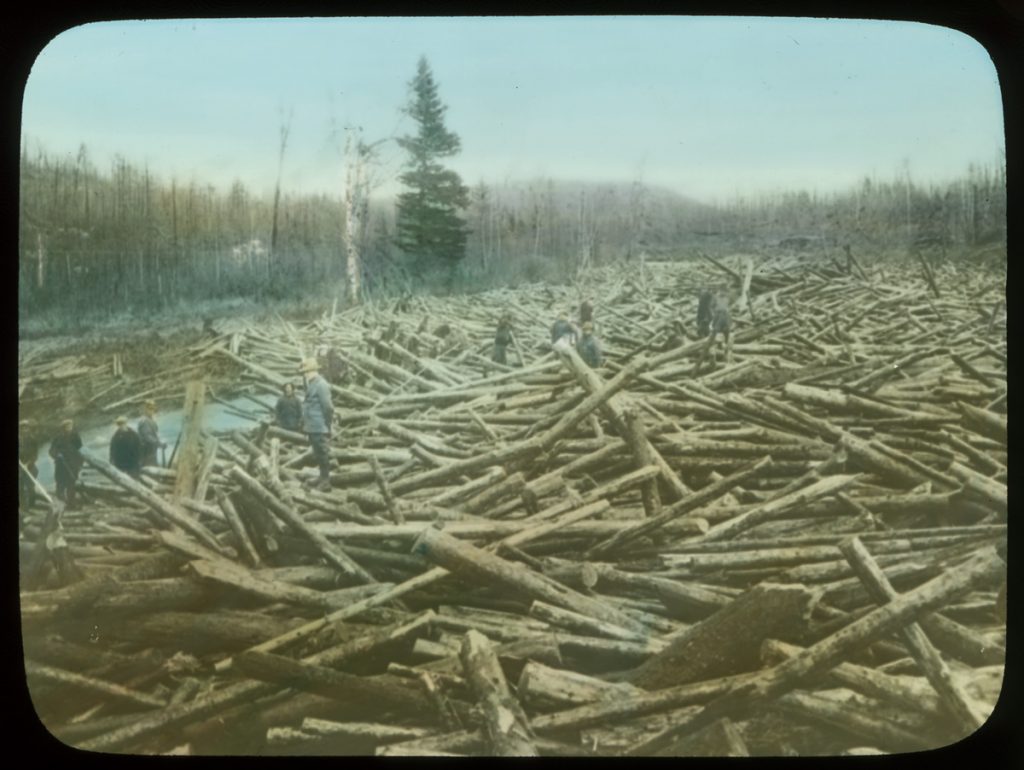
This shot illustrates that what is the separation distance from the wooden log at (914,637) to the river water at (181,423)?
1.27m

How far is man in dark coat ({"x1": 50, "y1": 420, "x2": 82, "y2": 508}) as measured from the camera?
1735mm

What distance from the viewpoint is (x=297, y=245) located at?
1.71 meters

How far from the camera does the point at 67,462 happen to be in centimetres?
174

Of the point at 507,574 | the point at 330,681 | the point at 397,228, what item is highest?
the point at 397,228

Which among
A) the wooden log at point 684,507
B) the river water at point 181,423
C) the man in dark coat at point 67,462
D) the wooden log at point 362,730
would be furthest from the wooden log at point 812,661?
the man in dark coat at point 67,462

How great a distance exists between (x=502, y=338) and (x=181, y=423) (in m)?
0.70

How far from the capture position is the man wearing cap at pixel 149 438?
1725 millimetres

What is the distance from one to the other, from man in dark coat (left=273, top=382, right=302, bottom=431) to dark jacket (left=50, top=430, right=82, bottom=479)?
0.43 meters

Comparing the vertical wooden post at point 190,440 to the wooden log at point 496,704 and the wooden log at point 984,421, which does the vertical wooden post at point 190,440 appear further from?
the wooden log at point 984,421

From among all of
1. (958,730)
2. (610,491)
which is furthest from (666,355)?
(958,730)

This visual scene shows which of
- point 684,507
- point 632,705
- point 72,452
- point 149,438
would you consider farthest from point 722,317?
point 72,452

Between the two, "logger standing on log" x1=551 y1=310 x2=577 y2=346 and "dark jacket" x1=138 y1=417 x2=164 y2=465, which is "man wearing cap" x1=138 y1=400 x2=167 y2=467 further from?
"logger standing on log" x1=551 y1=310 x2=577 y2=346

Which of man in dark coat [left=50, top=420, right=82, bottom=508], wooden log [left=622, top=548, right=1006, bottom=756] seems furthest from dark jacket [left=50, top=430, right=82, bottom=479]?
wooden log [left=622, top=548, right=1006, bottom=756]

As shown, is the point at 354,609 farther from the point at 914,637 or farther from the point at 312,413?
the point at 914,637
